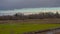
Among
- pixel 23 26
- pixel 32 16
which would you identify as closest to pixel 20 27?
pixel 23 26

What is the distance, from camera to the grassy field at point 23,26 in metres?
1.09

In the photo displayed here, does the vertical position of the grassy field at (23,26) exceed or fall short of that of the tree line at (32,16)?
it falls short

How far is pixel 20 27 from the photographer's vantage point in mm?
1100

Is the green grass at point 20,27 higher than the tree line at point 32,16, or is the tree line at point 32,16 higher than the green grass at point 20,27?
the tree line at point 32,16

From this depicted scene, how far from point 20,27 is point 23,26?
0.03 metres

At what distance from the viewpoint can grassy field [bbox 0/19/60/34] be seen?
109 cm

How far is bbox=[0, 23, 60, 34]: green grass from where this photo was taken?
3.56ft

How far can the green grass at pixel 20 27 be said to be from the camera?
1.09 meters

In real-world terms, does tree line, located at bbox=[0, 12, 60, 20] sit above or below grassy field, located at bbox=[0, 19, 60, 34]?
above

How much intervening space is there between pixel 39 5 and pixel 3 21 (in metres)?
0.39

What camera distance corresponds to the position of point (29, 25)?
1.12m

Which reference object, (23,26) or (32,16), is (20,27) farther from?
(32,16)

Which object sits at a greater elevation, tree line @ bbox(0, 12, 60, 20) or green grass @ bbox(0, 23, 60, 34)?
tree line @ bbox(0, 12, 60, 20)

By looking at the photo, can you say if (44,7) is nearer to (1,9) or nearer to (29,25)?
(29,25)
